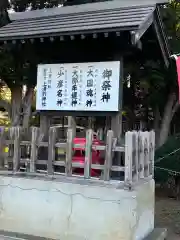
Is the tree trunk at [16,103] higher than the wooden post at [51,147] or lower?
higher

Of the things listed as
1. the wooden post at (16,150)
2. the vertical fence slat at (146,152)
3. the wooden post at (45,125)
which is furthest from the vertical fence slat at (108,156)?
the wooden post at (45,125)

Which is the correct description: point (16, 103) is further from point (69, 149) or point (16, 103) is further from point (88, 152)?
point (88, 152)

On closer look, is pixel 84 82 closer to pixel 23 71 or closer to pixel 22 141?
pixel 22 141

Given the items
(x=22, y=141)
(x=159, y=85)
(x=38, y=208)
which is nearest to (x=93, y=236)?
(x=38, y=208)

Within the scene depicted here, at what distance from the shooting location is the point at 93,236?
488 centimetres

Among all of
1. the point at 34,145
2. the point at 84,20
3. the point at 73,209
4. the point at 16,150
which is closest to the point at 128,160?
the point at 73,209

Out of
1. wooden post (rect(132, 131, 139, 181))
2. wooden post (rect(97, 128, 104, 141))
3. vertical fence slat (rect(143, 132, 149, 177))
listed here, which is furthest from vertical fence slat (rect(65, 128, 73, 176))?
wooden post (rect(97, 128, 104, 141))

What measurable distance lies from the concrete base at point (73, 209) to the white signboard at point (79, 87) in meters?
1.48

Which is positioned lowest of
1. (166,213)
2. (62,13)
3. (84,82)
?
(166,213)

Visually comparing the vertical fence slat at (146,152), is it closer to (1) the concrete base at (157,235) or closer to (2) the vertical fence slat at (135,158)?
(2) the vertical fence slat at (135,158)

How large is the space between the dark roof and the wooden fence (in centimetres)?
165

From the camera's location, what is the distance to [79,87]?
5.85 m

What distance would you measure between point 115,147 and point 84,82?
1548 millimetres

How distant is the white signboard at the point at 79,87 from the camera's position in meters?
5.64
